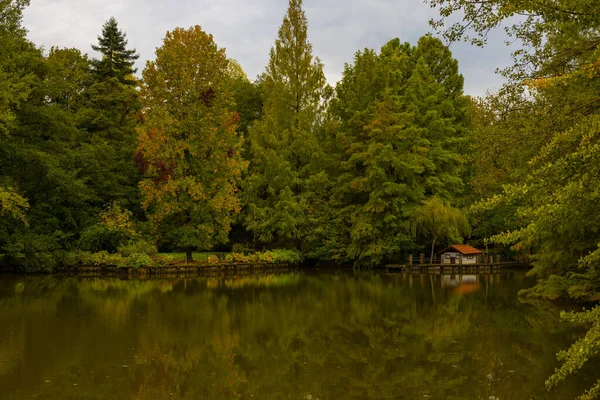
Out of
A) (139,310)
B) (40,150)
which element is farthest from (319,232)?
(139,310)

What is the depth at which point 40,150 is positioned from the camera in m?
31.5

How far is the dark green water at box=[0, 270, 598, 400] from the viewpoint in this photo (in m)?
9.80

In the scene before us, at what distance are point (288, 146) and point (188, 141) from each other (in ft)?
27.9

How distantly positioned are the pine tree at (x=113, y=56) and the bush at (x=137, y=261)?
1515 cm

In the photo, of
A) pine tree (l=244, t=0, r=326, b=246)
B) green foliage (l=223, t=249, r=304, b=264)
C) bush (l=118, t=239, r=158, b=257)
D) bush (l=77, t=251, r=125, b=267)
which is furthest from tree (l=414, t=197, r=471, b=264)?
bush (l=77, t=251, r=125, b=267)

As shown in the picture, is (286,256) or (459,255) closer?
(459,255)

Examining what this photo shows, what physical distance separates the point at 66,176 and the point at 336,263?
64.1ft

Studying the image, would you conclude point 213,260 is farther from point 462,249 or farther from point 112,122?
A: point 462,249

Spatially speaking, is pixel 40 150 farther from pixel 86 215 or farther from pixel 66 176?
pixel 86 215

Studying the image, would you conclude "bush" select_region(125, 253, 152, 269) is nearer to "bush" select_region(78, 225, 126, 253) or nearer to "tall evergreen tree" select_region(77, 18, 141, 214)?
"bush" select_region(78, 225, 126, 253)

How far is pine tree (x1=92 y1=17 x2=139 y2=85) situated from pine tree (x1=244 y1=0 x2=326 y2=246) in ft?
35.4

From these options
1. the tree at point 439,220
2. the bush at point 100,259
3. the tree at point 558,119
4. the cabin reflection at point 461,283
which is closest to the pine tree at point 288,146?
the tree at point 439,220

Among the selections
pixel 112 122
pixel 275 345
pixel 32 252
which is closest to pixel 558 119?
pixel 275 345

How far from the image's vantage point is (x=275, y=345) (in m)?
13.4
